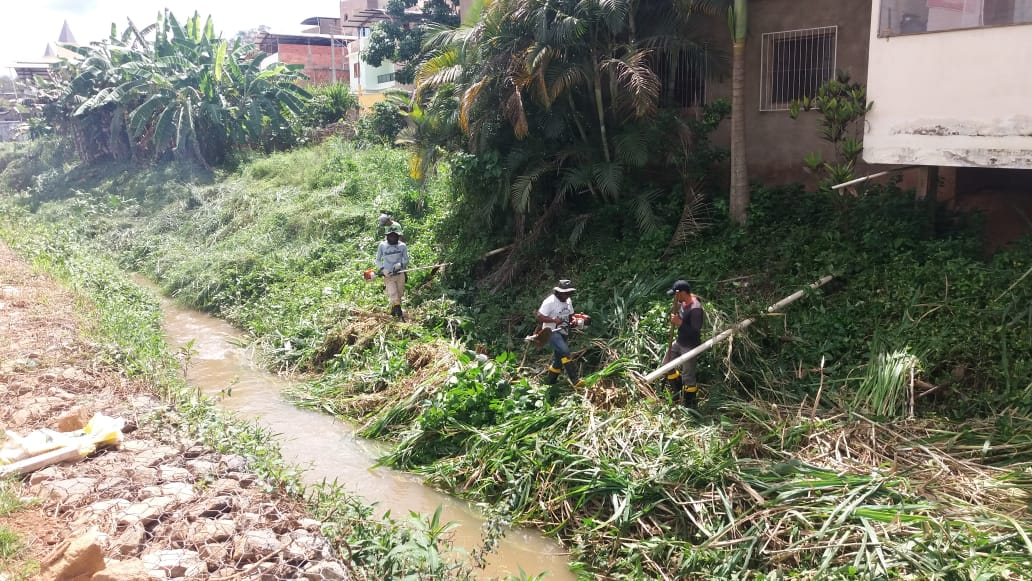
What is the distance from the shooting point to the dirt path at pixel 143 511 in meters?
4.72

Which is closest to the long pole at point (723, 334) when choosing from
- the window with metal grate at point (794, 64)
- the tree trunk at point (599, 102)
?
the window with metal grate at point (794, 64)

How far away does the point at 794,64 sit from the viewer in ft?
35.5

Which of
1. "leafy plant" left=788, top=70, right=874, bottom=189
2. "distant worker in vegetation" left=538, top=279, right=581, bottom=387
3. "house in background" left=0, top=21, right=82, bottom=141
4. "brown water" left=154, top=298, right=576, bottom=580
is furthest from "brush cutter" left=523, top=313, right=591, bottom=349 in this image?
"house in background" left=0, top=21, right=82, bottom=141

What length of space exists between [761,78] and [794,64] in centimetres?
47

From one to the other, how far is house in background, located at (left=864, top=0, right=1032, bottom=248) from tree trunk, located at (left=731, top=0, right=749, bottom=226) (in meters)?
1.68

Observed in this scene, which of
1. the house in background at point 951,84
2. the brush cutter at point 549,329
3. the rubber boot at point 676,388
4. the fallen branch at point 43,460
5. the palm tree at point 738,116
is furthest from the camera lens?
the palm tree at point 738,116

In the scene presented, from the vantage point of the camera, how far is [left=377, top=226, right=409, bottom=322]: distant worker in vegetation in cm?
1119

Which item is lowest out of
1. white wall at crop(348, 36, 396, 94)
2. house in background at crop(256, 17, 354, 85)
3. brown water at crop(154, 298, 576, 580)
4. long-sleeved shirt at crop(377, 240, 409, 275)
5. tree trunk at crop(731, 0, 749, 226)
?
brown water at crop(154, 298, 576, 580)

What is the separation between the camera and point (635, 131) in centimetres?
1067

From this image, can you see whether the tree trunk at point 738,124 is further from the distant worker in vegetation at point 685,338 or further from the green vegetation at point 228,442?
the green vegetation at point 228,442

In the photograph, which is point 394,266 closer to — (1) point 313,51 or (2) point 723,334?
(2) point 723,334

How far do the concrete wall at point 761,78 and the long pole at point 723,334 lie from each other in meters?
2.74

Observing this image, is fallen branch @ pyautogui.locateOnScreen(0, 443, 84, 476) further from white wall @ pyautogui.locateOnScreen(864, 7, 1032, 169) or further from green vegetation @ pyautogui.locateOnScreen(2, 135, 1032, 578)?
white wall @ pyautogui.locateOnScreen(864, 7, 1032, 169)

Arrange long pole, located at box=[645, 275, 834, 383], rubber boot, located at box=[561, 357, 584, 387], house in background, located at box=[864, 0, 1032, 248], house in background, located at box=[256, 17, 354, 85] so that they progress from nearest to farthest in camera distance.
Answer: house in background, located at box=[864, 0, 1032, 248] < long pole, located at box=[645, 275, 834, 383] < rubber boot, located at box=[561, 357, 584, 387] < house in background, located at box=[256, 17, 354, 85]
